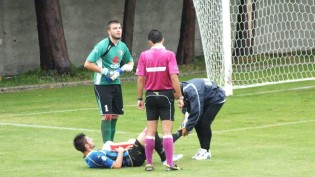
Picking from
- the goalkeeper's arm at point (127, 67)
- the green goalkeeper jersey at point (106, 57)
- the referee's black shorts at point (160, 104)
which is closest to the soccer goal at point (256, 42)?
the goalkeeper's arm at point (127, 67)

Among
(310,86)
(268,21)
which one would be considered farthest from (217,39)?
(268,21)

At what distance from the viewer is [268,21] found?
31953 millimetres

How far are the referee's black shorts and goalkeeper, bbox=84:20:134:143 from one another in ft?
7.03

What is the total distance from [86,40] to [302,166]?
23.6 metres

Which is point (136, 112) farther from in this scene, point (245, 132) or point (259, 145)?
point (259, 145)

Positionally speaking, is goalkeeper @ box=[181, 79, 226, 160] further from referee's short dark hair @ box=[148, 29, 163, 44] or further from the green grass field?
referee's short dark hair @ box=[148, 29, 163, 44]

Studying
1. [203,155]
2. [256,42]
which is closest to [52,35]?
[256,42]

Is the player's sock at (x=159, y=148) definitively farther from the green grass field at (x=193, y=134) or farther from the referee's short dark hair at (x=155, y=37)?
the referee's short dark hair at (x=155, y=37)

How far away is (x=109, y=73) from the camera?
15039mm

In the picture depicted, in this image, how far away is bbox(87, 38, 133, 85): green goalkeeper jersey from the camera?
15141 millimetres

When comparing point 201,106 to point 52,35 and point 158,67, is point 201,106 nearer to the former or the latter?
point 158,67

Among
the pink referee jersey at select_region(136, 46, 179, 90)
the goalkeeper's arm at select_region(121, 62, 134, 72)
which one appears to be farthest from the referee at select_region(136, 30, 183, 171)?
the goalkeeper's arm at select_region(121, 62, 134, 72)

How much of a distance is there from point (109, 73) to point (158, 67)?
7.56 feet

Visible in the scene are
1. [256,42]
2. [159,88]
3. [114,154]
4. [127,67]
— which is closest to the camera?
[159,88]
